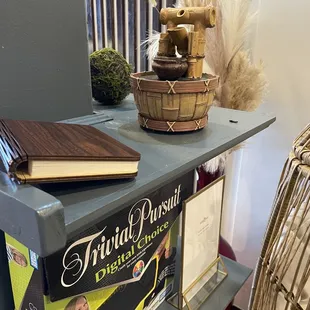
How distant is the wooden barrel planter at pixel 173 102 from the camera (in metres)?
0.59

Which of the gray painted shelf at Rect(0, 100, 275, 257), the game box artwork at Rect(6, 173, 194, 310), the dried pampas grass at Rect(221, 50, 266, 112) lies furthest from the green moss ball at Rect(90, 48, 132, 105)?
the dried pampas grass at Rect(221, 50, 266, 112)

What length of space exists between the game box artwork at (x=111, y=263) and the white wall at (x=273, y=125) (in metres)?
0.65

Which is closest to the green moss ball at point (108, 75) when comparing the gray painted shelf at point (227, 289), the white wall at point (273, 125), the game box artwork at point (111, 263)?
the game box artwork at point (111, 263)

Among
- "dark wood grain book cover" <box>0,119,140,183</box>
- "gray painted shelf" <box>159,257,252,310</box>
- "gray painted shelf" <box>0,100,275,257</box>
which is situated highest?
"dark wood grain book cover" <box>0,119,140,183</box>

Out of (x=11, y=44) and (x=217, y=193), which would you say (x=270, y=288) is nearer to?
(x=217, y=193)

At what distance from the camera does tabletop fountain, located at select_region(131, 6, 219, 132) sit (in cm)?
60

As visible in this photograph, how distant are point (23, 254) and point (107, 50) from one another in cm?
49

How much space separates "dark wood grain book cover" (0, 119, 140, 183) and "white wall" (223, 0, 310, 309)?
0.91 m

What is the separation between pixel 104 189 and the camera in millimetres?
441

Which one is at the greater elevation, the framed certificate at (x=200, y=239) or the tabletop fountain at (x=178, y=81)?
the tabletop fountain at (x=178, y=81)

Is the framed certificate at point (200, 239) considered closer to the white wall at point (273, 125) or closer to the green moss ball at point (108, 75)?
the green moss ball at point (108, 75)

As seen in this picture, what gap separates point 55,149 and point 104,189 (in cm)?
8

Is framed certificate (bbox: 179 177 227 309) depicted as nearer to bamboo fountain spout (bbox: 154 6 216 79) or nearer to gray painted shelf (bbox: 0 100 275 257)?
gray painted shelf (bbox: 0 100 275 257)

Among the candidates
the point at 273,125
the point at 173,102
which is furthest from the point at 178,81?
the point at 273,125
